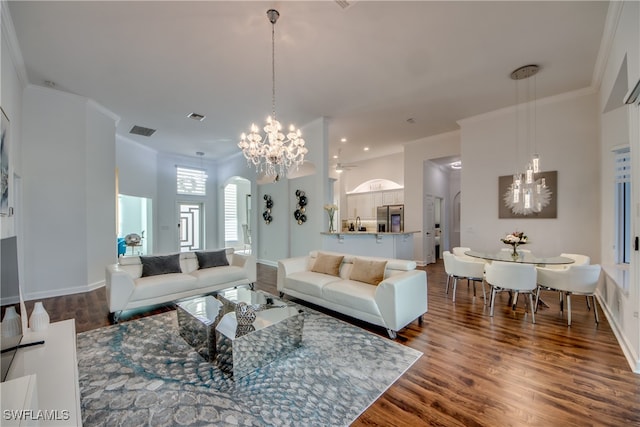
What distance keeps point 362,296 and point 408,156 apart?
18.0 ft

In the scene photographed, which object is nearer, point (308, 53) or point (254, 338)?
point (254, 338)

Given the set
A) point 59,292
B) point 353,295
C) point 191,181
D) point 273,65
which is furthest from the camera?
point 191,181

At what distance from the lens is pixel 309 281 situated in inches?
148

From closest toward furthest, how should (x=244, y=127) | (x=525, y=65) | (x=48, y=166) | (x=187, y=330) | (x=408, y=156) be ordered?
1. (x=187, y=330)
2. (x=525, y=65)
3. (x=48, y=166)
4. (x=244, y=127)
5. (x=408, y=156)

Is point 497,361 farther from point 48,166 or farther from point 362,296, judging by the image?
point 48,166

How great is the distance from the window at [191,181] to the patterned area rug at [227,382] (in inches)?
259

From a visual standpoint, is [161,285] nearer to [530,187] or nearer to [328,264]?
[328,264]

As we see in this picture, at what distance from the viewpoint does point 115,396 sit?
1.98 m

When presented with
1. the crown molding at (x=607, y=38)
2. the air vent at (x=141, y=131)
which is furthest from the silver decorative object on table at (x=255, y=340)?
the air vent at (x=141, y=131)

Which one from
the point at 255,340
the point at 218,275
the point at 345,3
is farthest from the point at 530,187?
the point at 218,275

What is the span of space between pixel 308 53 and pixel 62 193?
4.74 m

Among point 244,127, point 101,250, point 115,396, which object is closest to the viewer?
point 115,396

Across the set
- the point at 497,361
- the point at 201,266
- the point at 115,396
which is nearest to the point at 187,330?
the point at 115,396

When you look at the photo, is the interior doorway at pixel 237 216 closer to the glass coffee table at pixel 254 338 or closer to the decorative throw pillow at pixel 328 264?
the decorative throw pillow at pixel 328 264
